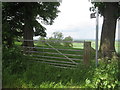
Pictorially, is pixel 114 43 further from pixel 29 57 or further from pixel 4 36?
pixel 4 36

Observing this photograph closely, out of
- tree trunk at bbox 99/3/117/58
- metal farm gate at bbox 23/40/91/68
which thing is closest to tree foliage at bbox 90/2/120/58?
tree trunk at bbox 99/3/117/58

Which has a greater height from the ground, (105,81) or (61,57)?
(61,57)

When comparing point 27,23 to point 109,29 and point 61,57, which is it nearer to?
point 61,57

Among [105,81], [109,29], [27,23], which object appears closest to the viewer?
[105,81]

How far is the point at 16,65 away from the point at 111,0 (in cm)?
647

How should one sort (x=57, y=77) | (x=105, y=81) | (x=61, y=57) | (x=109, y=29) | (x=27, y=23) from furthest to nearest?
1. (x=27, y=23)
2. (x=109, y=29)
3. (x=61, y=57)
4. (x=57, y=77)
5. (x=105, y=81)

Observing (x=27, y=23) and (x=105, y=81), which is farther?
(x=27, y=23)

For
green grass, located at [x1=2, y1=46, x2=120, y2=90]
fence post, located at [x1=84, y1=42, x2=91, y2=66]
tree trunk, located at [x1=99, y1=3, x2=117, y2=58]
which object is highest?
tree trunk, located at [x1=99, y1=3, x2=117, y2=58]

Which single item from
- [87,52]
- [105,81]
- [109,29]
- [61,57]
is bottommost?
[105,81]

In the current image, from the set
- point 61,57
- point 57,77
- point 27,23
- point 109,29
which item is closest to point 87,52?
point 61,57

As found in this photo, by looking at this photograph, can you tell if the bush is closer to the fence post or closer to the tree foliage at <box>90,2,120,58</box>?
the fence post

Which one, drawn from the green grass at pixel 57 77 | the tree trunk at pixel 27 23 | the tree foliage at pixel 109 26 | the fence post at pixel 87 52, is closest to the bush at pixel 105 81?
the green grass at pixel 57 77

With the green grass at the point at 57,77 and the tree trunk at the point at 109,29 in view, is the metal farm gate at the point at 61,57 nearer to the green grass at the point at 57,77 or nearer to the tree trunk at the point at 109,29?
the green grass at the point at 57,77

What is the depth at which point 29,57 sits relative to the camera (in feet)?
17.2
